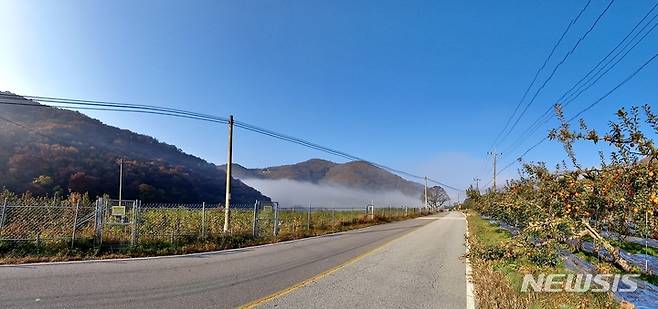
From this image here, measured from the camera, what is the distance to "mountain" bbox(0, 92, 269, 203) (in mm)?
46406

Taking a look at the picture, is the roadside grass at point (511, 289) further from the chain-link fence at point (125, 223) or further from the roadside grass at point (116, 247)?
the chain-link fence at point (125, 223)

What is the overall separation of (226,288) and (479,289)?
16.5 feet

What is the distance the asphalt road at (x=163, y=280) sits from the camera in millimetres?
6977

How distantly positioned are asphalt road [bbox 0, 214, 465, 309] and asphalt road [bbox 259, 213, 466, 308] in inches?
12.2

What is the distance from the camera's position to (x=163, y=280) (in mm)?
8930

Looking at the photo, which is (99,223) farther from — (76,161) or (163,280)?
(76,161)

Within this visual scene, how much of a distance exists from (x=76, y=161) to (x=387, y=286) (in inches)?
2268

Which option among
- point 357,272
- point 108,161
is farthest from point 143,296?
point 108,161

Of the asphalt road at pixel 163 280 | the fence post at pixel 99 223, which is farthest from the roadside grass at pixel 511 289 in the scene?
the fence post at pixel 99 223

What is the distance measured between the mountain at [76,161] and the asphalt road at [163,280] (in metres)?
31.8

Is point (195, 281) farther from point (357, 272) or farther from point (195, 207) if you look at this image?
point (195, 207)

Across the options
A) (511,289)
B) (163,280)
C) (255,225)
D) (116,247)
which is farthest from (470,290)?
(255,225)

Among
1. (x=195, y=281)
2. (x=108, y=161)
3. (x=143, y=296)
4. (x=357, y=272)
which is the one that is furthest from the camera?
(x=108, y=161)

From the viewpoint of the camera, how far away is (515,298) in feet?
22.1
